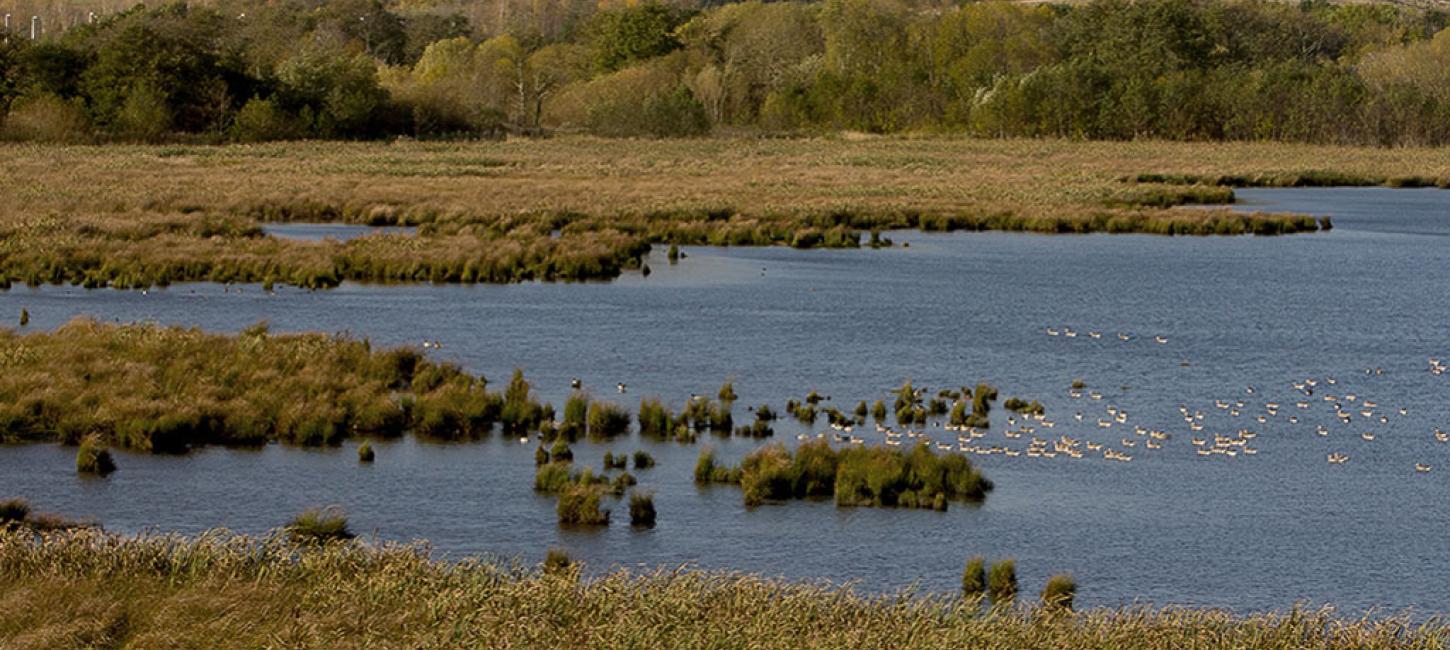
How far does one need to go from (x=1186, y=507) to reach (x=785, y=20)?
14861 cm

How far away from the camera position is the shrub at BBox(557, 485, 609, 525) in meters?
22.3

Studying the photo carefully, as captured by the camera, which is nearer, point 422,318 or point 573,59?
point 422,318

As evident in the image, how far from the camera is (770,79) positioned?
500 feet

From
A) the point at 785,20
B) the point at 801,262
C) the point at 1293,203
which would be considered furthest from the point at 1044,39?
the point at 801,262

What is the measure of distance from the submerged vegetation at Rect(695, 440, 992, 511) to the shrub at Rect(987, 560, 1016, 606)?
3.61m

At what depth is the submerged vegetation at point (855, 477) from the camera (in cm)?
2367

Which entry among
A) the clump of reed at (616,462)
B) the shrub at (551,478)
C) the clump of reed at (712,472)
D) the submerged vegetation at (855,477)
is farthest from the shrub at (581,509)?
the clump of reed at (616,462)

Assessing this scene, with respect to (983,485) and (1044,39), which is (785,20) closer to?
(1044,39)

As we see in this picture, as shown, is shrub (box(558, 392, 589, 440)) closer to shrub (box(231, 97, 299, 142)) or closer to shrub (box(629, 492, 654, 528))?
shrub (box(629, 492, 654, 528))

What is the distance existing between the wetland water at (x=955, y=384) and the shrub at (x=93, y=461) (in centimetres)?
19

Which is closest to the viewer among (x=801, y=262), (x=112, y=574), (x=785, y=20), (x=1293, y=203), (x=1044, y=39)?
(x=112, y=574)

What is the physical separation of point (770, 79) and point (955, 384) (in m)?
122

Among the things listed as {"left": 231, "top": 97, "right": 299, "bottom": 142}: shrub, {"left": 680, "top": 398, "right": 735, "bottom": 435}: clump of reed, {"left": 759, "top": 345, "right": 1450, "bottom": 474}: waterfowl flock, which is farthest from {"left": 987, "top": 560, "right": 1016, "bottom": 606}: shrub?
{"left": 231, "top": 97, "right": 299, "bottom": 142}: shrub

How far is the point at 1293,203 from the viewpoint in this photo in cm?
8038
